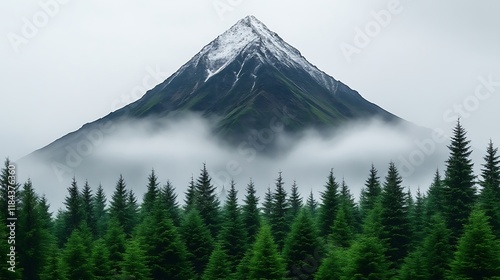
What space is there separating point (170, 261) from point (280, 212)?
759 inches

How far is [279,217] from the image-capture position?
5969 cm

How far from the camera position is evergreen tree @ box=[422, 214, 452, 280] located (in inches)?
1537

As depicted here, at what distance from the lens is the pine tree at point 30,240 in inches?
1790

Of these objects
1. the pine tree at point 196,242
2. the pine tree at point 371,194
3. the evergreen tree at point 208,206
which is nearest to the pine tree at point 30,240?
the pine tree at point 196,242

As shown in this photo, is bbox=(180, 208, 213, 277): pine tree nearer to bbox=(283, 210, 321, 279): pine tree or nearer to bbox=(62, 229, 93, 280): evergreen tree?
bbox=(283, 210, 321, 279): pine tree

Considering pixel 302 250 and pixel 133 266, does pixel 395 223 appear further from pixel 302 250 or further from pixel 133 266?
pixel 133 266

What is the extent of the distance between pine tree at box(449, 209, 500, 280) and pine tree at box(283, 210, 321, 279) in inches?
512

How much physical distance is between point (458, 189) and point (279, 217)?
2136 cm

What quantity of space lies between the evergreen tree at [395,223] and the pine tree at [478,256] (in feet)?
39.6

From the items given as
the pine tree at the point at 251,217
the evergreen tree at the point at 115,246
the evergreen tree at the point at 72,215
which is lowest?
the evergreen tree at the point at 115,246

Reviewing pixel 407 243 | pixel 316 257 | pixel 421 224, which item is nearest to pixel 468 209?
pixel 407 243

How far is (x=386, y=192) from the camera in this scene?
47469 millimetres

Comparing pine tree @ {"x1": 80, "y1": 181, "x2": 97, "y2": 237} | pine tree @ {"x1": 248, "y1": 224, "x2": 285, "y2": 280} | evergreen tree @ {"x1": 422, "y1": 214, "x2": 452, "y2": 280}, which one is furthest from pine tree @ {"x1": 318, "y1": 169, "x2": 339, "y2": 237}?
pine tree @ {"x1": 80, "y1": 181, "x2": 97, "y2": 237}

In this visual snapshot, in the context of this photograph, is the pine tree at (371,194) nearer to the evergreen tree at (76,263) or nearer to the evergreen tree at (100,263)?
the evergreen tree at (100,263)
